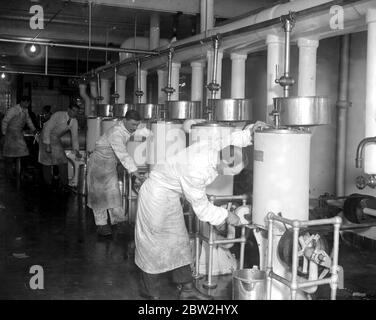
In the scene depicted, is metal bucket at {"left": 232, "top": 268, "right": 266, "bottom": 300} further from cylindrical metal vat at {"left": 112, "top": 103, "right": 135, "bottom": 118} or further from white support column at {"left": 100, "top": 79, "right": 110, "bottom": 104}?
white support column at {"left": 100, "top": 79, "right": 110, "bottom": 104}

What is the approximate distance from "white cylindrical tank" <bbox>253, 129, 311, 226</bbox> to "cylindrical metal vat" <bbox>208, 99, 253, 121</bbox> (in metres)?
0.75

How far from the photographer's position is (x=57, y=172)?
8.71 m

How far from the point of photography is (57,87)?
15.9 meters

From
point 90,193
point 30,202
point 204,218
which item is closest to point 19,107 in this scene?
point 30,202

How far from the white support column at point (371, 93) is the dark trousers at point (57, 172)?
6057 mm

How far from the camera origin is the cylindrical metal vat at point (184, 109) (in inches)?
185

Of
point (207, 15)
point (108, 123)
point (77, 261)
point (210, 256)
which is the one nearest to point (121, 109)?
point (108, 123)

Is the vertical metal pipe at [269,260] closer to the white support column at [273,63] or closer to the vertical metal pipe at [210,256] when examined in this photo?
the vertical metal pipe at [210,256]

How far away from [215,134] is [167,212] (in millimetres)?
855

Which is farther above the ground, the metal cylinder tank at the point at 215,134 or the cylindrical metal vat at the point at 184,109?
the cylindrical metal vat at the point at 184,109

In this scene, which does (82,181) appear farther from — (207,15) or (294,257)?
(294,257)

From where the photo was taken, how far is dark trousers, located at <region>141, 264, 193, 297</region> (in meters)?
3.42

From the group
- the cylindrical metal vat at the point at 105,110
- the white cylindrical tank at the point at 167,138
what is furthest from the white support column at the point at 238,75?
the cylindrical metal vat at the point at 105,110

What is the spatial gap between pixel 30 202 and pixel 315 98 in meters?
5.25
